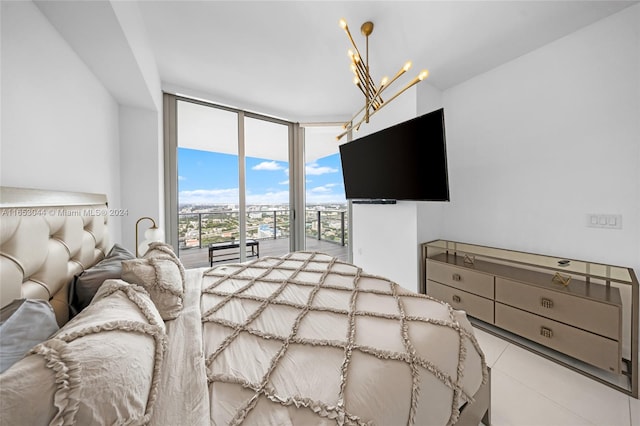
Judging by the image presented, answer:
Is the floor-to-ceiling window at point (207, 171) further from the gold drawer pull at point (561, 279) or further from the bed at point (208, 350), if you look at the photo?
the gold drawer pull at point (561, 279)

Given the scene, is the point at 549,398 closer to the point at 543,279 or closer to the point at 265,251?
the point at 543,279

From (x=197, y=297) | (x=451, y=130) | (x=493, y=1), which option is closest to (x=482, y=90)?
(x=451, y=130)

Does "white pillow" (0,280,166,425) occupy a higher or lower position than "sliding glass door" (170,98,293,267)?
lower

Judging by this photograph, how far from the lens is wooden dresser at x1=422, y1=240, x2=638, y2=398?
161cm

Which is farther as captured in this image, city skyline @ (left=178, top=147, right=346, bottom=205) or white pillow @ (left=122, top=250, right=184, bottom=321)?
city skyline @ (left=178, top=147, right=346, bottom=205)

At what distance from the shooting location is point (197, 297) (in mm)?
1481

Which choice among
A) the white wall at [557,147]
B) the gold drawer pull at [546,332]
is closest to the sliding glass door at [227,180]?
the white wall at [557,147]

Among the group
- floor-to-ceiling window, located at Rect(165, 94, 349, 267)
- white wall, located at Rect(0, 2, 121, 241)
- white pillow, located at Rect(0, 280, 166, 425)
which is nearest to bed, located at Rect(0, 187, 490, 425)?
white pillow, located at Rect(0, 280, 166, 425)

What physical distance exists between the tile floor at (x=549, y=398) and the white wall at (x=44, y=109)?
Result: 118 inches

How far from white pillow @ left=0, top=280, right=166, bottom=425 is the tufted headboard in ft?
1.19

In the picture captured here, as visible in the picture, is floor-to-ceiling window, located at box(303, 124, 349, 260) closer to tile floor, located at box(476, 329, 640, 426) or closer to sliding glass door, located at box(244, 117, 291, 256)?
sliding glass door, located at box(244, 117, 291, 256)

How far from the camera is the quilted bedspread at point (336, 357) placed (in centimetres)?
77

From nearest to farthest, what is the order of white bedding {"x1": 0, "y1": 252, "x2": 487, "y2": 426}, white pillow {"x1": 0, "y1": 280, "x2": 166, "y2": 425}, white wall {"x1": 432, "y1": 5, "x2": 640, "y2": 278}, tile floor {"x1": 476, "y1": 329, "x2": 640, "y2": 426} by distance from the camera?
1. white pillow {"x1": 0, "y1": 280, "x2": 166, "y2": 425}
2. white bedding {"x1": 0, "y1": 252, "x2": 487, "y2": 426}
3. tile floor {"x1": 476, "y1": 329, "x2": 640, "y2": 426}
4. white wall {"x1": 432, "y1": 5, "x2": 640, "y2": 278}

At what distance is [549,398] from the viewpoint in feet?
5.03
